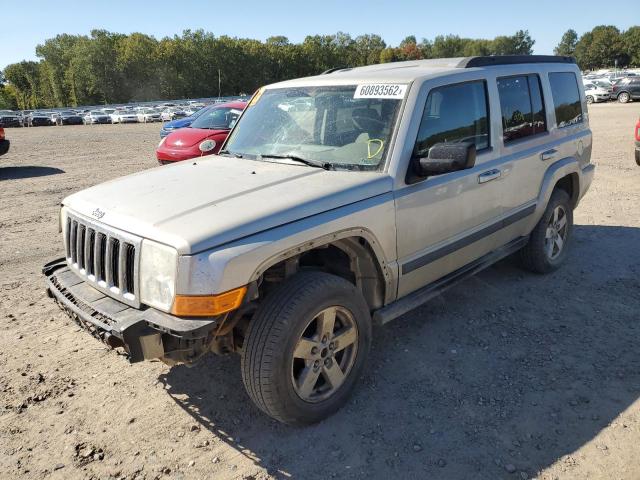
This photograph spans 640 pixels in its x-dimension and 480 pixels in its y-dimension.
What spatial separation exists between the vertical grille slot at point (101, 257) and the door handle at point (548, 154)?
367 centimetres

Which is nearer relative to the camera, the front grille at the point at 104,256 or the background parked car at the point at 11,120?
the front grille at the point at 104,256

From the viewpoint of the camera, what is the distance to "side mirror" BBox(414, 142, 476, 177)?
315 cm

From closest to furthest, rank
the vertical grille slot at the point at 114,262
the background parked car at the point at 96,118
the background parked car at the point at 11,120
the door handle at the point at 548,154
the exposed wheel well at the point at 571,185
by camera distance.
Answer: the vertical grille slot at the point at 114,262 < the door handle at the point at 548,154 < the exposed wheel well at the point at 571,185 < the background parked car at the point at 11,120 < the background parked car at the point at 96,118

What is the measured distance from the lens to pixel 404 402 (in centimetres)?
334

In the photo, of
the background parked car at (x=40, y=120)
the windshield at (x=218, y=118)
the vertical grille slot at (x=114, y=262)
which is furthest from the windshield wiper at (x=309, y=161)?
the background parked car at (x=40, y=120)

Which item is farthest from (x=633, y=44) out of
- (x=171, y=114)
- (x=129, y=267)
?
(x=129, y=267)

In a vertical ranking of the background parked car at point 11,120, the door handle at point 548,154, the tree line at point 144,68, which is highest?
the tree line at point 144,68

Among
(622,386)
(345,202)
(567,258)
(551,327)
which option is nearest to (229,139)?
(345,202)

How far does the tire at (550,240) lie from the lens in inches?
197

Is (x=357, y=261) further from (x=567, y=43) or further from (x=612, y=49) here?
(x=567, y=43)

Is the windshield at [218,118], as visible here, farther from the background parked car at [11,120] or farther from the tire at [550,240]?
the background parked car at [11,120]

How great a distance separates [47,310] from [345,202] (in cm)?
327

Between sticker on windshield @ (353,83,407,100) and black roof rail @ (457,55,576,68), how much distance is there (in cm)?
73

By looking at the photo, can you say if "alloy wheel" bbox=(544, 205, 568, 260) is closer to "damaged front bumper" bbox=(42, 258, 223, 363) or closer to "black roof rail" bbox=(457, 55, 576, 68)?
"black roof rail" bbox=(457, 55, 576, 68)
